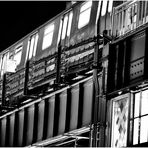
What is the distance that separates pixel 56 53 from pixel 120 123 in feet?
26.8

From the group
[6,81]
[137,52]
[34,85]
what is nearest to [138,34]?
[137,52]

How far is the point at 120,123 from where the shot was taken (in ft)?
96.2

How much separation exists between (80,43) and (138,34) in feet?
19.5

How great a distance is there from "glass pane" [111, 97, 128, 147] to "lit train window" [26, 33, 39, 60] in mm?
11396

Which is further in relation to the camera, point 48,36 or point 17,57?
point 17,57

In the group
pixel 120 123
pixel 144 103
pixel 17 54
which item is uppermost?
pixel 17 54

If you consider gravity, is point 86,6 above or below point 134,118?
above

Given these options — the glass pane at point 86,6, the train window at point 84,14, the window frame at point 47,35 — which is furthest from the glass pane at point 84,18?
the window frame at point 47,35

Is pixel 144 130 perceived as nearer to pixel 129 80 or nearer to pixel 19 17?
pixel 129 80

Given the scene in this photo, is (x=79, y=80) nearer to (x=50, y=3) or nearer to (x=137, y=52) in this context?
(x=137, y=52)

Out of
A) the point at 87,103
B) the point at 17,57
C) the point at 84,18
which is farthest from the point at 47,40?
the point at 87,103

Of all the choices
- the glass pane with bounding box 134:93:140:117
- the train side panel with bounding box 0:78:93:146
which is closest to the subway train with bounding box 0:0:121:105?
the train side panel with bounding box 0:78:93:146

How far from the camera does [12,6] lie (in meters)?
64.3

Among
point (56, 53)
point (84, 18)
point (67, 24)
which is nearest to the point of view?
point (84, 18)
